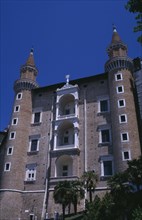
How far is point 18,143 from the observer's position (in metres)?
42.7

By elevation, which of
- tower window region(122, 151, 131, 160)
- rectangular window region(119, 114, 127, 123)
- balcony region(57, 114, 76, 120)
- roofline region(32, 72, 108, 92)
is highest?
roofline region(32, 72, 108, 92)

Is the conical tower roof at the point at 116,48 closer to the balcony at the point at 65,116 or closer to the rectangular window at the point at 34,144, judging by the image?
the balcony at the point at 65,116

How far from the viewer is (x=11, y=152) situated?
41.9 m

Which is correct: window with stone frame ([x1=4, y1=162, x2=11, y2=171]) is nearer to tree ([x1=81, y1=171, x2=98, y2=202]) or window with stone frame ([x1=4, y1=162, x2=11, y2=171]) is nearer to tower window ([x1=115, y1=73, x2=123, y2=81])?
tree ([x1=81, y1=171, x2=98, y2=202])

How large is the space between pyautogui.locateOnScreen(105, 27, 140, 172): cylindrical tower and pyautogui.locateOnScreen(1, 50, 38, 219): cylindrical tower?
14904 millimetres

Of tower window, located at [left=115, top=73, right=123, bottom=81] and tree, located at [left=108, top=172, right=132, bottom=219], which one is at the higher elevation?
tower window, located at [left=115, top=73, right=123, bottom=81]

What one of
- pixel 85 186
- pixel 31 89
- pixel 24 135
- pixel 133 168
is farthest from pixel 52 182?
pixel 31 89

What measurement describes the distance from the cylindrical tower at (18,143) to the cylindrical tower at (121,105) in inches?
587

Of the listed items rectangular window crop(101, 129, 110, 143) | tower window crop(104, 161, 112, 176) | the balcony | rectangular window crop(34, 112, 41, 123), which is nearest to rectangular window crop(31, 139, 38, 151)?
rectangular window crop(34, 112, 41, 123)

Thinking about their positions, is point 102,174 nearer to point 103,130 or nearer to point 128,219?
point 103,130

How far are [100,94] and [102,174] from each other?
1373cm

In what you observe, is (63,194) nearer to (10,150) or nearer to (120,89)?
(10,150)

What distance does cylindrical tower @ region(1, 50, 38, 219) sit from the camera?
38.3m

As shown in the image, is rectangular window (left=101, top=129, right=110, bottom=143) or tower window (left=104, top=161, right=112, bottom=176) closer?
tower window (left=104, top=161, right=112, bottom=176)
